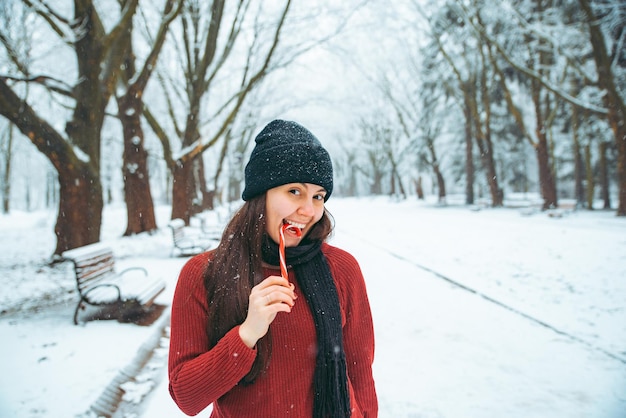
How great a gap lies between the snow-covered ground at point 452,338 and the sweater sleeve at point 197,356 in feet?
7.80

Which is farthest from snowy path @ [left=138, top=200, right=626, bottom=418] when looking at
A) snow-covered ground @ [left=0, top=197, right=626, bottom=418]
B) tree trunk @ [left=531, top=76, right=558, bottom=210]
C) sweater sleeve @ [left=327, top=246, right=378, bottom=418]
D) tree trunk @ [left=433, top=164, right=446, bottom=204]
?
tree trunk @ [left=433, top=164, right=446, bottom=204]

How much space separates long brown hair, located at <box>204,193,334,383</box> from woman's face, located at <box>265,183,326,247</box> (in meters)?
0.04

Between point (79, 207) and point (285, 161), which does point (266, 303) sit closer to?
point (285, 161)

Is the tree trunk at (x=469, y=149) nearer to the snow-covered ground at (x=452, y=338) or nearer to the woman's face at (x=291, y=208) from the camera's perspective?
the snow-covered ground at (x=452, y=338)

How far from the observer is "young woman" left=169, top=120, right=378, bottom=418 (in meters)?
1.25

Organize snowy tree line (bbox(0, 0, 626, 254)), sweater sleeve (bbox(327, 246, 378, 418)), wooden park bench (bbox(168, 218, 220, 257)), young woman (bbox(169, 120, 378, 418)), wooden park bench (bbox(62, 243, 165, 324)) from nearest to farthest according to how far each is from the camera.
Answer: young woman (bbox(169, 120, 378, 418)) → sweater sleeve (bbox(327, 246, 378, 418)) → wooden park bench (bbox(62, 243, 165, 324)) → snowy tree line (bbox(0, 0, 626, 254)) → wooden park bench (bbox(168, 218, 220, 257))

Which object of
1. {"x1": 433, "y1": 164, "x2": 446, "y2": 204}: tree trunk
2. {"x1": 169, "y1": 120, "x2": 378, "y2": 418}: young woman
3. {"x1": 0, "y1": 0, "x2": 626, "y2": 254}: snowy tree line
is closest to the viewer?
{"x1": 169, "y1": 120, "x2": 378, "y2": 418}: young woman

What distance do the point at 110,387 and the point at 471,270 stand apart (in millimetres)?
7175

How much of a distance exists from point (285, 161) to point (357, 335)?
2.69ft

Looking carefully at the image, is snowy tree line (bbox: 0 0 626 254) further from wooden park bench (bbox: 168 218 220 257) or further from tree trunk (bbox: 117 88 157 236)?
wooden park bench (bbox: 168 218 220 257)

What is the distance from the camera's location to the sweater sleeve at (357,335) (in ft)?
5.29

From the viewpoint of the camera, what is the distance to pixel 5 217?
1249 inches

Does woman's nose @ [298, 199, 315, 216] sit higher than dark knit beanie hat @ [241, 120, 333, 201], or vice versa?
dark knit beanie hat @ [241, 120, 333, 201]

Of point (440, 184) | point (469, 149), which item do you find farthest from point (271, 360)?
point (440, 184)
